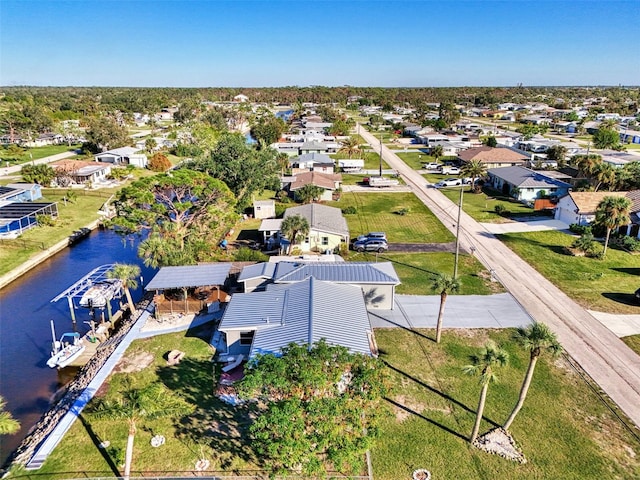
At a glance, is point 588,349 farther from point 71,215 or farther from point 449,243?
point 71,215

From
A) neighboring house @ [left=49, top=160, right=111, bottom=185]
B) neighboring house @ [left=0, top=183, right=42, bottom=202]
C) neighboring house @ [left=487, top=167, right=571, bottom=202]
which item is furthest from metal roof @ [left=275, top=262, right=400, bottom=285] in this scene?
neighboring house @ [left=49, top=160, right=111, bottom=185]

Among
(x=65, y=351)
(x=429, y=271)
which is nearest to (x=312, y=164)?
(x=429, y=271)

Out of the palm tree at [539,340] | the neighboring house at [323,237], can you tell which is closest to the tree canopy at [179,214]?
the neighboring house at [323,237]

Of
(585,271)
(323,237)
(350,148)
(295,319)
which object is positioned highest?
(350,148)

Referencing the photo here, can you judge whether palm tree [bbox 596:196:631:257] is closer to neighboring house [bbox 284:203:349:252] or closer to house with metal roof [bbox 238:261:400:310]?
house with metal roof [bbox 238:261:400:310]

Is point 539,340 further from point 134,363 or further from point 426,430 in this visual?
point 134,363
